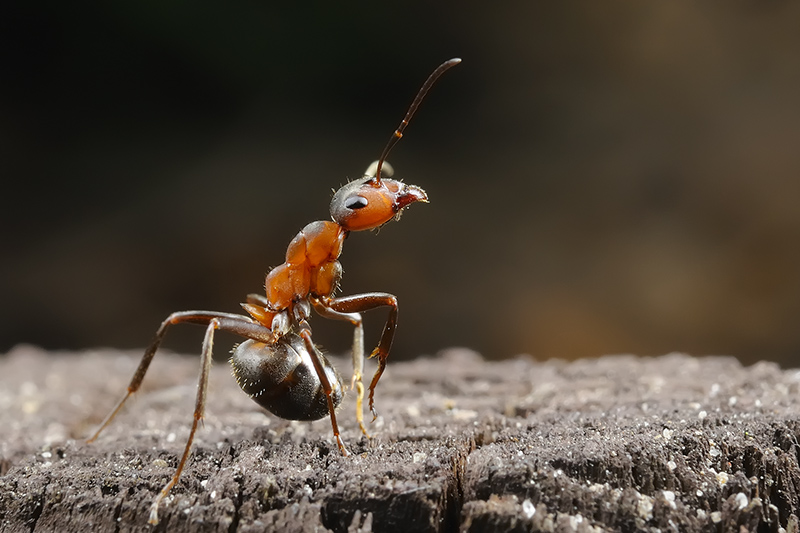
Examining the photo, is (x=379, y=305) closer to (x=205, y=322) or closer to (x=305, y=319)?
(x=305, y=319)

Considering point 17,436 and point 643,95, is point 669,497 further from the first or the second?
point 643,95

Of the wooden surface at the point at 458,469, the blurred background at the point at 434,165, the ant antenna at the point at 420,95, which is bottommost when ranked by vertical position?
the wooden surface at the point at 458,469

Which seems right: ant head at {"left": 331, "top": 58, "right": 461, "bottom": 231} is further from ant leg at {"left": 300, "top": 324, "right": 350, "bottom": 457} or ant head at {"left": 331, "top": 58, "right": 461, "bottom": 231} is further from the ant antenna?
ant leg at {"left": 300, "top": 324, "right": 350, "bottom": 457}

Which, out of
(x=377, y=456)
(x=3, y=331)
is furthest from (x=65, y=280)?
(x=377, y=456)

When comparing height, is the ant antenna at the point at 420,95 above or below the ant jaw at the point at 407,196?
above

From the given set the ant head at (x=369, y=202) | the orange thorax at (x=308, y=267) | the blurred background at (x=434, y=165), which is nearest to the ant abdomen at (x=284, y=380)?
the orange thorax at (x=308, y=267)

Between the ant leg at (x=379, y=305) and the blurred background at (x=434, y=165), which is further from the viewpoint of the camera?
the blurred background at (x=434, y=165)

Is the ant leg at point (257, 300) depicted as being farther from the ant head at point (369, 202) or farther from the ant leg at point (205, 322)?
the ant head at point (369, 202)

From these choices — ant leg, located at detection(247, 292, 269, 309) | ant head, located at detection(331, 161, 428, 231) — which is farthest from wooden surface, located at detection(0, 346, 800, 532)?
ant head, located at detection(331, 161, 428, 231)
